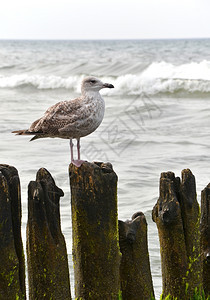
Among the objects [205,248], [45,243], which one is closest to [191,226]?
[205,248]

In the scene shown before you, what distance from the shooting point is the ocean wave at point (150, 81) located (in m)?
20.1

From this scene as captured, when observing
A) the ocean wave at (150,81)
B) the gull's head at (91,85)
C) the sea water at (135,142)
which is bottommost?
the sea water at (135,142)

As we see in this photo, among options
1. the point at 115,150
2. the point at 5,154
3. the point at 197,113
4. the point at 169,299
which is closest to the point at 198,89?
the point at 197,113

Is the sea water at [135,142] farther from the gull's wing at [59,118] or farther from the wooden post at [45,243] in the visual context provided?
the wooden post at [45,243]

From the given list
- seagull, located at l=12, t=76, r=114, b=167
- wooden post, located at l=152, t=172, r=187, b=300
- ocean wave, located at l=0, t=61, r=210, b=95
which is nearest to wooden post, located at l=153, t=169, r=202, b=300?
wooden post, located at l=152, t=172, r=187, b=300

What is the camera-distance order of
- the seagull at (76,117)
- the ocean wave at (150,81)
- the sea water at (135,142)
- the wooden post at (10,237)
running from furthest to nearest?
the ocean wave at (150,81) → the sea water at (135,142) → the seagull at (76,117) → the wooden post at (10,237)

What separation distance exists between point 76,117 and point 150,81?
58.2 feet

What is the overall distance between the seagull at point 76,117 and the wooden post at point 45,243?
113 cm

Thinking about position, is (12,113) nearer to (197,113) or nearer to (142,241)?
(197,113)

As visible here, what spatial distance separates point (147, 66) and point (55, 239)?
24091 mm

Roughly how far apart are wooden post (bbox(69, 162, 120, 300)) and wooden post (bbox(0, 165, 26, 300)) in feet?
1.06

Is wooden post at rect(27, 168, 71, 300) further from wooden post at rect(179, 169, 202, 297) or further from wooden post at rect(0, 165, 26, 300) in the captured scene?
wooden post at rect(179, 169, 202, 297)

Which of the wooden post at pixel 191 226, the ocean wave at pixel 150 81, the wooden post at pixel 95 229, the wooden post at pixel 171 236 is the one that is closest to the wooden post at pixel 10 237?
the wooden post at pixel 95 229

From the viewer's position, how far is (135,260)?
3.40m
